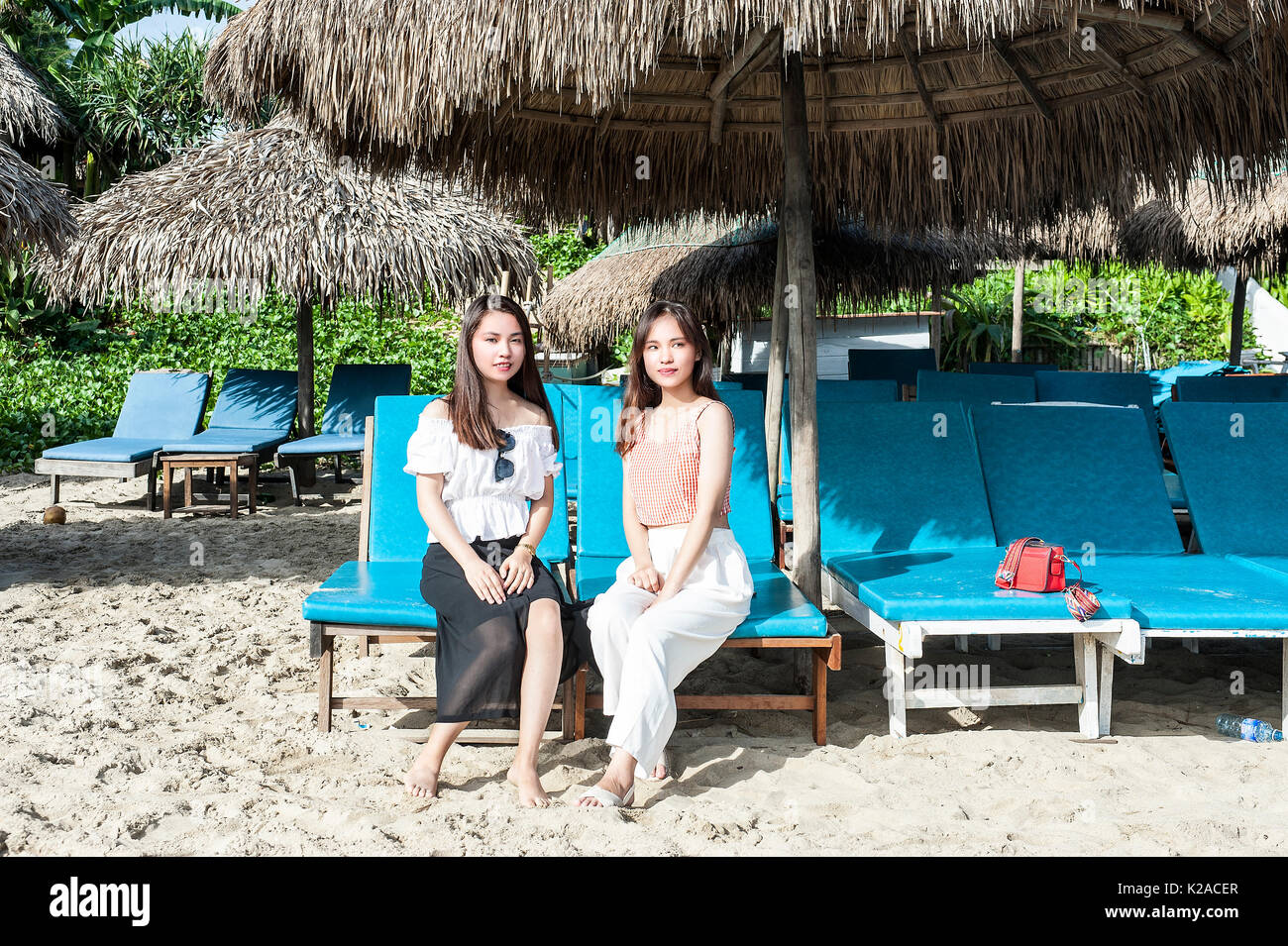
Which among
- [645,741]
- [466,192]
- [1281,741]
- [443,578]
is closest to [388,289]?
[466,192]

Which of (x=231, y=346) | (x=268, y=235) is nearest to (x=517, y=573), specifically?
(x=268, y=235)

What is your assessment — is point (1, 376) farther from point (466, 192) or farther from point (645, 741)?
point (645, 741)

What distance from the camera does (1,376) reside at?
1266cm

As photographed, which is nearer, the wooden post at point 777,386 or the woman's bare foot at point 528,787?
the woman's bare foot at point 528,787

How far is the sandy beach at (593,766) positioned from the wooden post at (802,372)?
19.0 inches

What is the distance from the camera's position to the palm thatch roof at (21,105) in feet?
41.0

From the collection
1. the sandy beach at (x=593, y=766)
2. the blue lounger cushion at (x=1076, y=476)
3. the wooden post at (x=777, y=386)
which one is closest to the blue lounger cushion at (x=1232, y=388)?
the blue lounger cushion at (x=1076, y=476)

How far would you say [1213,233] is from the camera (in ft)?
33.0

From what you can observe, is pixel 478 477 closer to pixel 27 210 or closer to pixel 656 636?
pixel 656 636

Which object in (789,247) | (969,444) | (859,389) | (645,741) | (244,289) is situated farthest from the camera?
(244,289)

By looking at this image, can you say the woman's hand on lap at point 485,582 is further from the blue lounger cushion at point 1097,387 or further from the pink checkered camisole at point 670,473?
the blue lounger cushion at point 1097,387

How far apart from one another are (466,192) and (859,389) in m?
2.53

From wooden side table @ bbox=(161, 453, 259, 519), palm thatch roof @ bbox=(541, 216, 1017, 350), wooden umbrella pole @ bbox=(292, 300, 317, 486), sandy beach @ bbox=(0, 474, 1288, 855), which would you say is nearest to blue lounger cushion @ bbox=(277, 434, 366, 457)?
wooden side table @ bbox=(161, 453, 259, 519)

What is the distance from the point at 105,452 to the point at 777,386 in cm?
544
